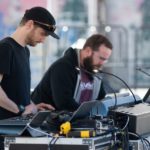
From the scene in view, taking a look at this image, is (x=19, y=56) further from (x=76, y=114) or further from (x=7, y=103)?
(x=76, y=114)

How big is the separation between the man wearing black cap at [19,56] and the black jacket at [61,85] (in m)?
0.11

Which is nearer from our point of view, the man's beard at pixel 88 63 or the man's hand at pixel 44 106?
the man's hand at pixel 44 106

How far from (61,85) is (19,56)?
29cm

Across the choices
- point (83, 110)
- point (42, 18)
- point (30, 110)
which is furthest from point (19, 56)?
point (83, 110)

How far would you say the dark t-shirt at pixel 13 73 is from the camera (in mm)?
2936

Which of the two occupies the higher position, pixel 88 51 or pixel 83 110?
pixel 88 51

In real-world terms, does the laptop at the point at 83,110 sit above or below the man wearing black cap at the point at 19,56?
below

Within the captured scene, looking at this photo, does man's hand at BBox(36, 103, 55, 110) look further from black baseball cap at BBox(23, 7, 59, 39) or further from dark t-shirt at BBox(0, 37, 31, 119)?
black baseball cap at BBox(23, 7, 59, 39)

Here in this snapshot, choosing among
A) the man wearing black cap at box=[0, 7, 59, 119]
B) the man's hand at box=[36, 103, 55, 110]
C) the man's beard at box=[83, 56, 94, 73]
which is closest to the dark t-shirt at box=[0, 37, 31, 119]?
the man wearing black cap at box=[0, 7, 59, 119]

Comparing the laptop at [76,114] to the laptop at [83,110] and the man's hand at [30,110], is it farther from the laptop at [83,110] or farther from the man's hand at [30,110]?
the man's hand at [30,110]

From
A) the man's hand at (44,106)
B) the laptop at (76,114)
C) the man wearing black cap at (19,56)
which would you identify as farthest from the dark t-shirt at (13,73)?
the laptop at (76,114)

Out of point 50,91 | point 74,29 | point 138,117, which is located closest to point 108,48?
point 50,91

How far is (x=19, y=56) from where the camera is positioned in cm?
306

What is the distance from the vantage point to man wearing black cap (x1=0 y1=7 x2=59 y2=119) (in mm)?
2943
